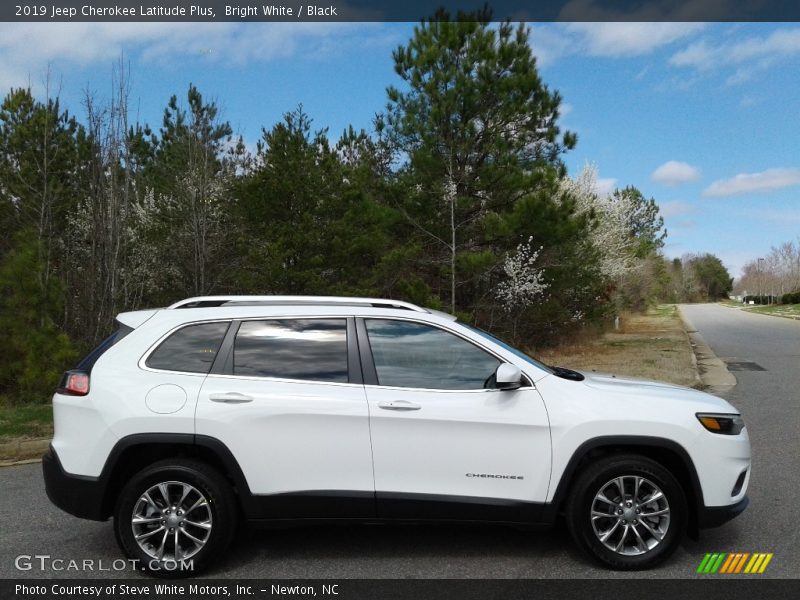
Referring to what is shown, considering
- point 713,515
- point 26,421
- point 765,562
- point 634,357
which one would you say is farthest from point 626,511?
point 634,357

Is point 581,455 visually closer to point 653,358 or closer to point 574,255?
point 653,358

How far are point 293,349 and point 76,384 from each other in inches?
52.3

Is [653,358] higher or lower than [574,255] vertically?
lower

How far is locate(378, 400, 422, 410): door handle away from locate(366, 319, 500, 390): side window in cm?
12

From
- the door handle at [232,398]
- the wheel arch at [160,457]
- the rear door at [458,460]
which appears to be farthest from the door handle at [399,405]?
the wheel arch at [160,457]

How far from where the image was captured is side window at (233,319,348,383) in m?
4.12

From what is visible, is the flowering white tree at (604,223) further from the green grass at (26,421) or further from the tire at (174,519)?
the tire at (174,519)

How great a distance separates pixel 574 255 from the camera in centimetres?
1955

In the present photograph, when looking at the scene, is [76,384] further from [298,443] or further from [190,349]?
[298,443]

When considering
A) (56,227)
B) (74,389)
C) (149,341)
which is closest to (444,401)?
(149,341)

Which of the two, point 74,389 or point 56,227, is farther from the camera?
point 56,227

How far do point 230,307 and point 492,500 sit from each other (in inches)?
79.3

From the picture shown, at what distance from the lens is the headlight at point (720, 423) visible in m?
4.05
